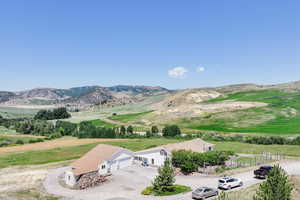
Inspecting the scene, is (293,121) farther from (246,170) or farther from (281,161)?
(246,170)

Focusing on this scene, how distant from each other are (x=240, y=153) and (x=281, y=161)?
1429 cm

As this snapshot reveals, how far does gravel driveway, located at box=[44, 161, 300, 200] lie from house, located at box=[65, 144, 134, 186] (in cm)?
230

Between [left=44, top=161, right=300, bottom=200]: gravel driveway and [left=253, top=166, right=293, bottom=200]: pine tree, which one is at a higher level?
[left=253, top=166, right=293, bottom=200]: pine tree

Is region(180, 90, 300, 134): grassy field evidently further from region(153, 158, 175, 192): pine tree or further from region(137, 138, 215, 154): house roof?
region(153, 158, 175, 192): pine tree

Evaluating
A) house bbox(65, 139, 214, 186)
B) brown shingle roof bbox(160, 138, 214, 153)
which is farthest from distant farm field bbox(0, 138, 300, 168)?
house bbox(65, 139, 214, 186)

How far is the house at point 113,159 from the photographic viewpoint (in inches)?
1865

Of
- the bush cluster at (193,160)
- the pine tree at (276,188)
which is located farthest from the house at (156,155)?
the pine tree at (276,188)

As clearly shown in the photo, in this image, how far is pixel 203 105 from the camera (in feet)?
538

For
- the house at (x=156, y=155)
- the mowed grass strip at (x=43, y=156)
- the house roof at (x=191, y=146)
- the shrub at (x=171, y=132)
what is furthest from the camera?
the shrub at (x=171, y=132)

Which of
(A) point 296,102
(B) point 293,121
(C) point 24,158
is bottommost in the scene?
(C) point 24,158

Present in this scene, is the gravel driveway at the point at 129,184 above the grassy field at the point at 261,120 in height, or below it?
below

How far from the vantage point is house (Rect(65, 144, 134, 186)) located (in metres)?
46.5

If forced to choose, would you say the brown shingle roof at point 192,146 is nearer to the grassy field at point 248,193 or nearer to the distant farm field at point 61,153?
the distant farm field at point 61,153

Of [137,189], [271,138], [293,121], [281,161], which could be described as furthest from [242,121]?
[137,189]
